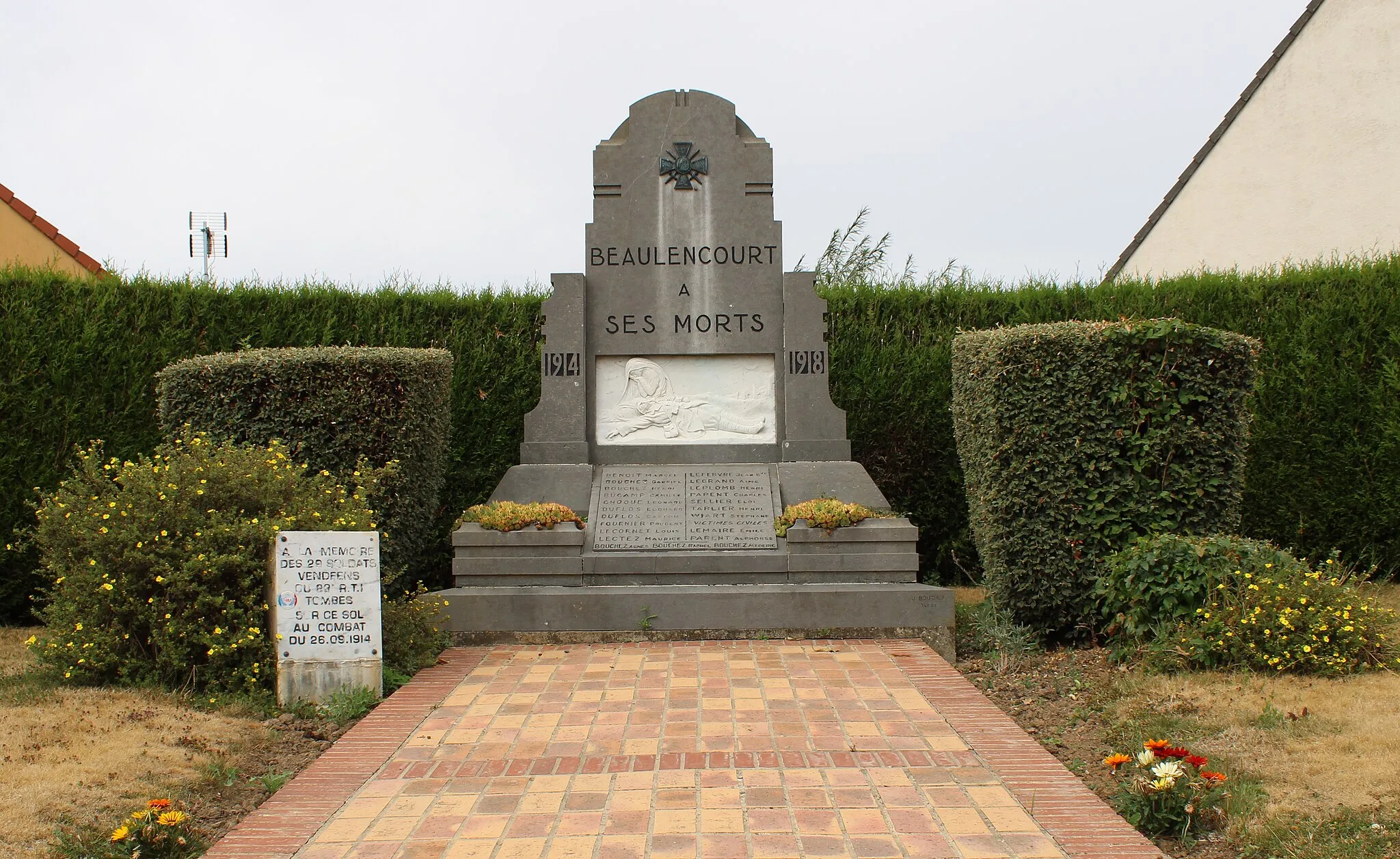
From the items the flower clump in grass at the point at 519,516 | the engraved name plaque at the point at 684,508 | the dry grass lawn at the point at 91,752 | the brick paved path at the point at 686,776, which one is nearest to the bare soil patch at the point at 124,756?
the dry grass lawn at the point at 91,752

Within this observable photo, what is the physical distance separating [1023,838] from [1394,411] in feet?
23.9

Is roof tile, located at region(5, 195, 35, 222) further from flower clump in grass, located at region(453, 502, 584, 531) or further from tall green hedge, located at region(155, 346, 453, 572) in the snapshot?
flower clump in grass, located at region(453, 502, 584, 531)

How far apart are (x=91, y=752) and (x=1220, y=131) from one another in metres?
14.9

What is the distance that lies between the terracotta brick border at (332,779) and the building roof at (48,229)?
10.6 metres

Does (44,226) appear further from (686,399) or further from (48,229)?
(686,399)

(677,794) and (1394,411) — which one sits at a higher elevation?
(1394,411)

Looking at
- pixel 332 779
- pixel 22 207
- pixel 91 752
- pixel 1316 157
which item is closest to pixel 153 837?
pixel 332 779

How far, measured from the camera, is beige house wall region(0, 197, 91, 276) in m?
13.4

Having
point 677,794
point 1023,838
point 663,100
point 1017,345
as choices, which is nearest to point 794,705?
point 677,794

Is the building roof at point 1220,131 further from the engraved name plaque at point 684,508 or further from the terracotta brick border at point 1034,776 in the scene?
the terracotta brick border at point 1034,776

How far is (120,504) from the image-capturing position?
5.75m

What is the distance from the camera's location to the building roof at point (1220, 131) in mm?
12973

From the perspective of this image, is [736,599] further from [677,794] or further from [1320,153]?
[1320,153]

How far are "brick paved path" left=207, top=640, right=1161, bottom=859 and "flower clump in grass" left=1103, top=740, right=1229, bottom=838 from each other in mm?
154
